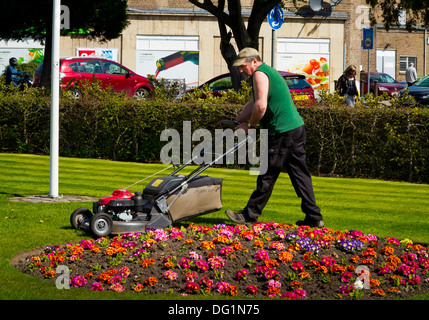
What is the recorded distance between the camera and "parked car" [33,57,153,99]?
73.5 ft

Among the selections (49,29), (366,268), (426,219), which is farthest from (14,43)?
(366,268)

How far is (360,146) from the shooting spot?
14.4 m

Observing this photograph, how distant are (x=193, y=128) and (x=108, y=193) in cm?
450

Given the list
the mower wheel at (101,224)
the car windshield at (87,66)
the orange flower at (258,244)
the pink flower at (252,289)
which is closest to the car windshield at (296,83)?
the car windshield at (87,66)

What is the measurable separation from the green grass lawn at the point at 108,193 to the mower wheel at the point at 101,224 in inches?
13.2

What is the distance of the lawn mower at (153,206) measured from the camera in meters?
7.39

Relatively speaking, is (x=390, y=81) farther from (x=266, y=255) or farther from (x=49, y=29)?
(x=266, y=255)

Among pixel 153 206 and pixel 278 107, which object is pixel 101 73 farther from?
pixel 153 206

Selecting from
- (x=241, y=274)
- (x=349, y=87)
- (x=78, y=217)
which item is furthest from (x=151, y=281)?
(x=349, y=87)

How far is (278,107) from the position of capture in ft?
25.8

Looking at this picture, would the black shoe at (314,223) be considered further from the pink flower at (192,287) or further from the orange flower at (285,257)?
the pink flower at (192,287)

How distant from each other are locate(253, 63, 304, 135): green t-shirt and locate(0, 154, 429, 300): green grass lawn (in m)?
1.49

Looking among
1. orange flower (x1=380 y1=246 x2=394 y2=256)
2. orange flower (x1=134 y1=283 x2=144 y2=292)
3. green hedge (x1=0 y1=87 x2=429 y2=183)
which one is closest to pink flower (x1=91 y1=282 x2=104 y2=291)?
orange flower (x1=134 y1=283 x2=144 y2=292)
